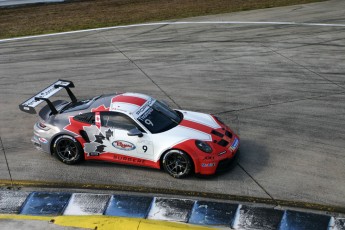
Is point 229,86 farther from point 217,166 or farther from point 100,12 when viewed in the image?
point 100,12

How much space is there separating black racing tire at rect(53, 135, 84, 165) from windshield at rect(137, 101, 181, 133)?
1519 millimetres

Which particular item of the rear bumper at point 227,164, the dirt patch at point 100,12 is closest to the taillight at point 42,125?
the rear bumper at point 227,164

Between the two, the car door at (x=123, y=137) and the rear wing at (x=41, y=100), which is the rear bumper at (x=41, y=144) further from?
the car door at (x=123, y=137)

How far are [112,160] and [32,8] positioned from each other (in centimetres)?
1946

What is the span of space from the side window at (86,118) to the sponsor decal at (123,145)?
2.24 feet

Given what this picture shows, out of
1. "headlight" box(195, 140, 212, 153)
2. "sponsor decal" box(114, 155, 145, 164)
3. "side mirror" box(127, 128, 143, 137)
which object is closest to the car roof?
"side mirror" box(127, 128, 143, 137)

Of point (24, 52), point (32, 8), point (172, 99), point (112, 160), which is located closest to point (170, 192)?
point (112, 160)

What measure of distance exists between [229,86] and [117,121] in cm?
592

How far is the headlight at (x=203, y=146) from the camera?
9.85 meters

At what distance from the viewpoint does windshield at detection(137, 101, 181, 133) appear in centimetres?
1020

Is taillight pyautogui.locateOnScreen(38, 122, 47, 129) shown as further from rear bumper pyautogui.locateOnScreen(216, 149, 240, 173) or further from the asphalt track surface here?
rear bumper pyautogui.locateOnScreen(216, 149, 240, 173)

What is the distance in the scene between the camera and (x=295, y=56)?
17984 mm

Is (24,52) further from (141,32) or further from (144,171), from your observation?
(144,171)

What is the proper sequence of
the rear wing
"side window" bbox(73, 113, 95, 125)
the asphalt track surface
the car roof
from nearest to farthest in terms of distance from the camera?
the asphalt track surface < the car roof < "side window" bbox(73, 113, 95, 125) < the rear wing
